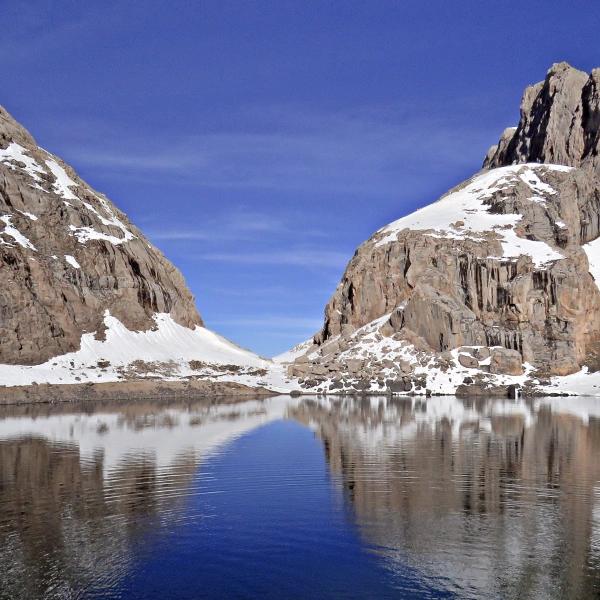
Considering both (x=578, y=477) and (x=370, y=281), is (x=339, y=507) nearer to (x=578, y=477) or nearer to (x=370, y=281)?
(x=578, y=477)

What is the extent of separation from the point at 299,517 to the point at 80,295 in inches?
4650

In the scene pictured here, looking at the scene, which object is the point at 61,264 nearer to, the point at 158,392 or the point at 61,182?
the point at 61,182

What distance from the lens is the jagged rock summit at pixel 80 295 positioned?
117562mm

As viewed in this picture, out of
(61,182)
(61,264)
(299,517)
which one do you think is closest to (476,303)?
(61,264)

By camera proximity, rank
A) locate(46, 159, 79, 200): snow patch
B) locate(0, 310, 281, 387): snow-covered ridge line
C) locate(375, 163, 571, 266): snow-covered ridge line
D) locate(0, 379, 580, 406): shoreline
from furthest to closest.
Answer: locate(375, 163, 571, 266): snow-covered ridge line
locate(46, 159, 79, 200): snow patch
locate(0, 310, 281, 387): snow-covered ridge line
locate(0, 379, 580, 406): shoreline

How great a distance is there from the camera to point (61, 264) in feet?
448

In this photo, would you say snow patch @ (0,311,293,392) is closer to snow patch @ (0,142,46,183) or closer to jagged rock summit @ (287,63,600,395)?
jagged rock summit @ (287,63,600,395)

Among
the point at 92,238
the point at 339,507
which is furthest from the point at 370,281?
the point at 339,507

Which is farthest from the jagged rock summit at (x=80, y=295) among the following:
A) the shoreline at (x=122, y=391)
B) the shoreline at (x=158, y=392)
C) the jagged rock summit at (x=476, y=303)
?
the jagged rock summit at (x=476, y=303)

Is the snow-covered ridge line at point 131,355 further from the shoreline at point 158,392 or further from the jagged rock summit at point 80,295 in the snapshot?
the shoreline at point 158,392

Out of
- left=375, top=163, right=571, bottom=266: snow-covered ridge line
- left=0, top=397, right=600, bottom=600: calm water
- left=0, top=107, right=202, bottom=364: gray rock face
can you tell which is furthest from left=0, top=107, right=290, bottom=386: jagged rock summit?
left=0, top=397, right=600, bottom=600: calm water

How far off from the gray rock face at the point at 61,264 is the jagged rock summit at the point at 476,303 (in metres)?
37.6

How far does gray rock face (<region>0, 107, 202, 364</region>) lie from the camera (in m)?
119

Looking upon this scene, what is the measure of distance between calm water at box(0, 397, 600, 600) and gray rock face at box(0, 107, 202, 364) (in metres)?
70.5
